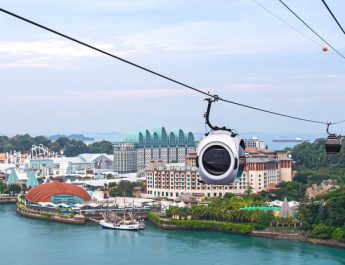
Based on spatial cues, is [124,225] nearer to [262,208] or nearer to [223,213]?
[223,213]

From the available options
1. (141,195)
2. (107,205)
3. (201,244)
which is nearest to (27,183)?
(141,195)

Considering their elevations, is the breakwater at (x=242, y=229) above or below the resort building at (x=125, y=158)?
below

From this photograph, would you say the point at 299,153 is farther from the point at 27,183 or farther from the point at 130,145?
the point at 27,183

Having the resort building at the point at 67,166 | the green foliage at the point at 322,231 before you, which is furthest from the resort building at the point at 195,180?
the resort building at the point at 67,166

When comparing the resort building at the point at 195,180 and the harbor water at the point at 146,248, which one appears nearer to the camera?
the harbor water at the point at 146,248

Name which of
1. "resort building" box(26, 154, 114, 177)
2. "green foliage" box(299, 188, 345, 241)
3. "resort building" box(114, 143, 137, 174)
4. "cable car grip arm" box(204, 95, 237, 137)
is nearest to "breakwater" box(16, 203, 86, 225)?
"green foliage" box(299, 188, 345, 241)

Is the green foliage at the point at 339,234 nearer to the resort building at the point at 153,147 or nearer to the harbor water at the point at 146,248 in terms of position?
the harbor water at the point at 146,248
